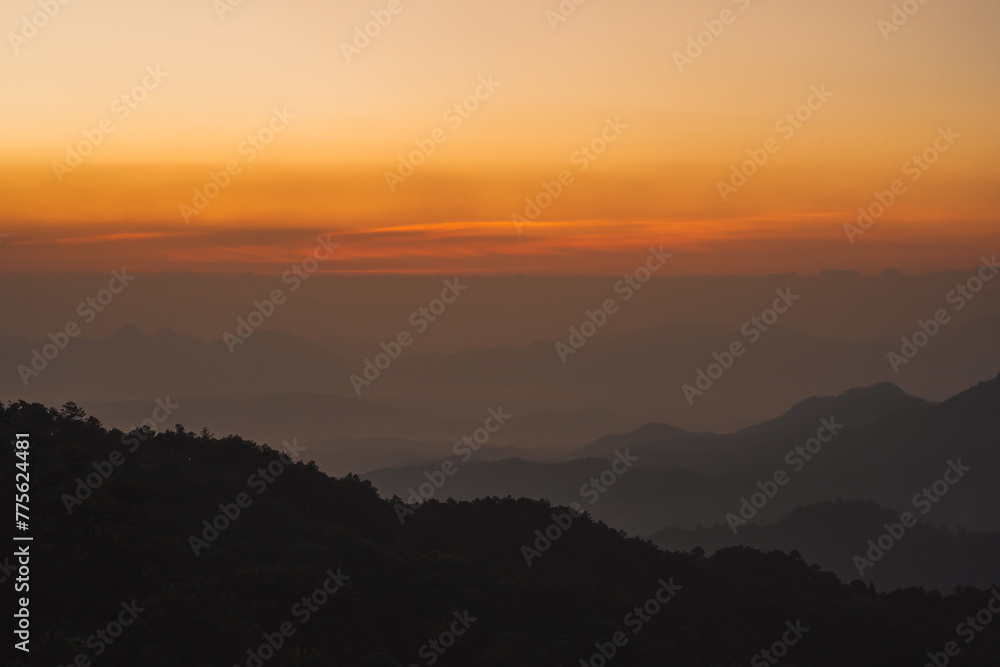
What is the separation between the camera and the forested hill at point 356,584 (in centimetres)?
2842

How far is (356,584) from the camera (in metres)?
43.8

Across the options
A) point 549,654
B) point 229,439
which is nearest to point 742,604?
point 549,654

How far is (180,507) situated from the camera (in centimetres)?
5522

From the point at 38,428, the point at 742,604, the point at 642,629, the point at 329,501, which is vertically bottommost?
the point at 38,428

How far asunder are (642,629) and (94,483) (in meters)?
30.6

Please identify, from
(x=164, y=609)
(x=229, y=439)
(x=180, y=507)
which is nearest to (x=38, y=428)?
(x=180, y=507)

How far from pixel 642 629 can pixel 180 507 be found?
28.0m

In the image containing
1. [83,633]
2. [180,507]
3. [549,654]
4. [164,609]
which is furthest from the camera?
[180,507]

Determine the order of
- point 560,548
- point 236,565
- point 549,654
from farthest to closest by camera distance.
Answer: point 560,548, point 549,654, point 236,565

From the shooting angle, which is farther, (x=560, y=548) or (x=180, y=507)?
(x=560, y=548)

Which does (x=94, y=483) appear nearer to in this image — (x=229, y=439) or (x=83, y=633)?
(x=83, y=633)

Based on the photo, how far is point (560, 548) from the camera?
70875 mm

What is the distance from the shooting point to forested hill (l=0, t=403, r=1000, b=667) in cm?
2842

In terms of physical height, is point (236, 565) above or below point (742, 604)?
below
